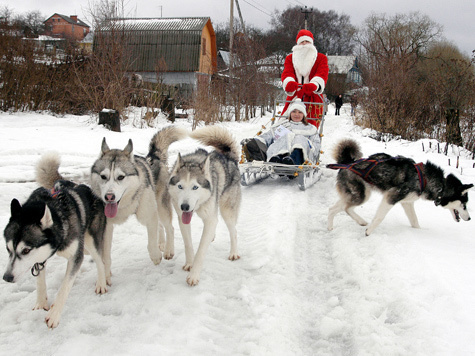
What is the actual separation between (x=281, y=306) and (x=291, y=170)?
3573 mm

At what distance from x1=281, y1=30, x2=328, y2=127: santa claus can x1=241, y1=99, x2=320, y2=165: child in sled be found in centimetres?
130

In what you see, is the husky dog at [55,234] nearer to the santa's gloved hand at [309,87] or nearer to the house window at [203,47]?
the santa's gloved hand at [309,87]

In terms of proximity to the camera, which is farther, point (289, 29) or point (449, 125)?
point (289, 29)

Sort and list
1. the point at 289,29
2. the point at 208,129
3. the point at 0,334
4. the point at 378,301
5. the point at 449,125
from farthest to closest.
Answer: the point at 289,29, the point at 449,125, the point at 208,129, the point at 378,301, the point at 0,334

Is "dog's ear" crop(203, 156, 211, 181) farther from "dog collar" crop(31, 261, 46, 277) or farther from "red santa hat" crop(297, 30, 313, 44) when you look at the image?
"red santa hat" crop(297, 30, 313, 44)

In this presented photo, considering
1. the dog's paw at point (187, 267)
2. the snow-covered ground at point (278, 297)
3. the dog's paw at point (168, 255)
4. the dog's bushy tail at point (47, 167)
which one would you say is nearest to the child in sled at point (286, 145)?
the snow-covered ground at point (278, 297)

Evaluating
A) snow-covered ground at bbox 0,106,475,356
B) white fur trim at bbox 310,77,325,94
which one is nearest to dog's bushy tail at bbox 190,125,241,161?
snow-covered ground at bbox 0,106,475,356

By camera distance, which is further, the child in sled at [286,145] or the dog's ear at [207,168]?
the child in sled at [286,145]

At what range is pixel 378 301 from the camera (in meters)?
2.74

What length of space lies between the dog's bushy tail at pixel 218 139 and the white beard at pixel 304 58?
4948 mm

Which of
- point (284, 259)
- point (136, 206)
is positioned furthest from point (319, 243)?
point (136, 206)

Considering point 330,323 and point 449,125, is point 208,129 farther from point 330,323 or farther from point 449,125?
point 449,125

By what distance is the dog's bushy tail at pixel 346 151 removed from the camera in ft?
15.5

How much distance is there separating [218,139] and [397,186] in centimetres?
211
